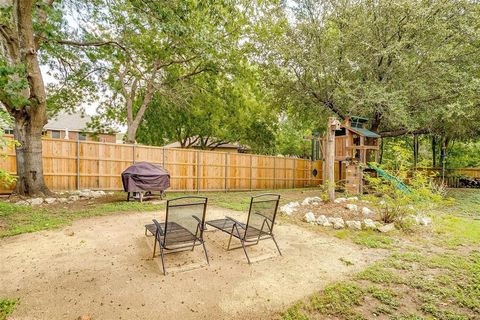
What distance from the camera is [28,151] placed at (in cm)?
750

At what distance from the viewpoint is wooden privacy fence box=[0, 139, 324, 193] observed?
8930mm

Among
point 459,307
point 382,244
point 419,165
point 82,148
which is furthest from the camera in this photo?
point 82,148

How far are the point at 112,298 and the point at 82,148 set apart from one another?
8.23 metres

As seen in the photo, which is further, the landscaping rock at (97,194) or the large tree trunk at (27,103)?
the landscaping rock at (97,194)

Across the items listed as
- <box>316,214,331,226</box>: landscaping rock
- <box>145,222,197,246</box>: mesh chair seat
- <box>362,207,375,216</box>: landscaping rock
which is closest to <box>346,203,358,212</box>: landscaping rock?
<box>362,207,375,216</box>: landscaping rock

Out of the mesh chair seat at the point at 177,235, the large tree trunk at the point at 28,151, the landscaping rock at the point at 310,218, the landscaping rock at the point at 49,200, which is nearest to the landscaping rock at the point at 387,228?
the landscaping rock at the point at 310,218

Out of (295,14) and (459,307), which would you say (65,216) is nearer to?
(459,307)

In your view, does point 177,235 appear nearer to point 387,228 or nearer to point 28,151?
point 387,228

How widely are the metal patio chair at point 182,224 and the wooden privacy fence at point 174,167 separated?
7.37m

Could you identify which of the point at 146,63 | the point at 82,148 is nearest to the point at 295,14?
the point at 146,63

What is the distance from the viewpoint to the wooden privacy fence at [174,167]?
8930mm

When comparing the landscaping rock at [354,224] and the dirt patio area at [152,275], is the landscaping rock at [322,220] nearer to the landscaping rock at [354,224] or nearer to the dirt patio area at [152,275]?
the landscaping rock at [354,224]

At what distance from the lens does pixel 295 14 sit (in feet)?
38.8

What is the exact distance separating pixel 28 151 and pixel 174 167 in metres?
5.09
